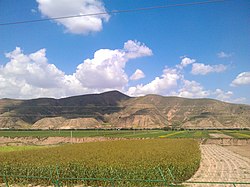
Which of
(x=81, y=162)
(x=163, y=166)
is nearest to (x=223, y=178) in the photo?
(x=163, y=166)

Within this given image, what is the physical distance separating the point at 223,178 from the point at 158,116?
536 ft

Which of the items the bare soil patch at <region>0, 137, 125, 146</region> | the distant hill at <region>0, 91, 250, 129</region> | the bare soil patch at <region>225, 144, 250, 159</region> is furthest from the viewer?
the distant hill at <region>0, 91, 250, 129</region>

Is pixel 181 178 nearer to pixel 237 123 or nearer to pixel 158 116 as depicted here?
pixel 237 123

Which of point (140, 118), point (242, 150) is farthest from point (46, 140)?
point (140, 118)

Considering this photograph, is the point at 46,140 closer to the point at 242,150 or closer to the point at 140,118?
the point at 242,150

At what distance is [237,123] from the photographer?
152 metres

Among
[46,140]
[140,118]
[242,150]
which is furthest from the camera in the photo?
[140,118]

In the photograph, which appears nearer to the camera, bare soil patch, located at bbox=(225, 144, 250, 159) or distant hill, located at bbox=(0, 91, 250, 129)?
bare soil patch, located at bbox=(225, 144, 250, 159)

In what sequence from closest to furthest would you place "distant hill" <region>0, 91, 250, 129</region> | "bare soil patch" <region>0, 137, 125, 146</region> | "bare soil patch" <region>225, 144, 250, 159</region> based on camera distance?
"bare soil patch" <region>225, 144, 250, 159</region> → "bare soil patch" <region>0, 137, 125, 146</region> → "distant hill" <region>0, 91, 250, 129</region>

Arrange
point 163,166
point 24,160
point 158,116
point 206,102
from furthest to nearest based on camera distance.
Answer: point 206,102 → point 158,116 → point 24,160 → point 163,166

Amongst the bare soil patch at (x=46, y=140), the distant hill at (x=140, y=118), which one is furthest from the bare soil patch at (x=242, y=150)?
the distant hill at (x=140, y=118)

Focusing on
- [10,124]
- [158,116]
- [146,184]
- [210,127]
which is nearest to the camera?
[146,184]

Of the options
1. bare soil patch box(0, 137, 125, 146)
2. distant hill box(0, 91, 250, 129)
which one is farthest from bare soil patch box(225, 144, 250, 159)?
distant hill box(0, 91, 250, 129)

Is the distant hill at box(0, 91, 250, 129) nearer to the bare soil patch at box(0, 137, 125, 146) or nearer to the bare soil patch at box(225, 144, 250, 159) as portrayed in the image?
the bare soil patch at box(0, 137, 125, 146)
